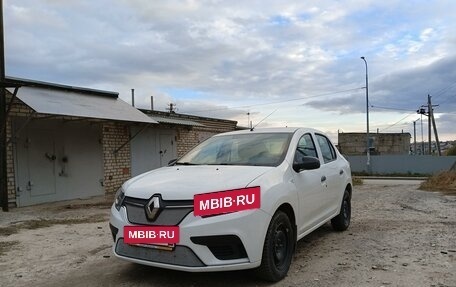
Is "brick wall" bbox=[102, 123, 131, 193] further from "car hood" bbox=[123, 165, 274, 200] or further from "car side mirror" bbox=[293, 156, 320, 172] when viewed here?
"car side mirror" bbox=[293, 156, 320, 172]

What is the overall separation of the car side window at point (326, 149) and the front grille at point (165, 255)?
3115mm

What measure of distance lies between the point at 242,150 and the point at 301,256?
1506 mm

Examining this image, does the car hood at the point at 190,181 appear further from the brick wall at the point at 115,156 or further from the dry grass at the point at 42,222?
the brick wall at the point at 115,156

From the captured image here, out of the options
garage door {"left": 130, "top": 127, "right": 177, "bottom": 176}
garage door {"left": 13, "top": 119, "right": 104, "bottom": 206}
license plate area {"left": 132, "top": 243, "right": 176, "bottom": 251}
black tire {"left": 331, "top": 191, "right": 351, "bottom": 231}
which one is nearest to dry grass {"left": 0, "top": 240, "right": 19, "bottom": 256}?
license plate area {"left": 132, "top": 243, "right": 176, "bottom": 251}

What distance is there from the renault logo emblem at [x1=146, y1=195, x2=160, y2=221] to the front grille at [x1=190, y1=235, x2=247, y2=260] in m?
0.42

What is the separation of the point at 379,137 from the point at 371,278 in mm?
65193

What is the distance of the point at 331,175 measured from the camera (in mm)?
6629

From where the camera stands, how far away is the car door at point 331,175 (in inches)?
253

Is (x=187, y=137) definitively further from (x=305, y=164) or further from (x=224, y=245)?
(x=224, y=245)

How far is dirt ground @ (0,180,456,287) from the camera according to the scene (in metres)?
4.82

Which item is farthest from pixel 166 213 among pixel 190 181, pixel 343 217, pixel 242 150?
pixel 343 217

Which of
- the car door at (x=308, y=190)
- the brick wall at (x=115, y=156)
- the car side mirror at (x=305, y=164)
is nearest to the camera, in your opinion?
the car side mirror at (x=305, y=164)

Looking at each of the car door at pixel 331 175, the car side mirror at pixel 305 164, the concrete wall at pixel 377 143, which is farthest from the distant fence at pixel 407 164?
the car side mirror at pixel 305 164

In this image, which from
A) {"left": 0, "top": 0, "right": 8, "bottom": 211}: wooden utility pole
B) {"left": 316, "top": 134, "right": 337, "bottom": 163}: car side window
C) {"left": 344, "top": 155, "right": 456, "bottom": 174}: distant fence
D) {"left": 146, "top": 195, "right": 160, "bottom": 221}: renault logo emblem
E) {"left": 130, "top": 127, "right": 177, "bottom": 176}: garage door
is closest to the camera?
{"left": 146, "top": 195, "right": 160, "bottom": 221}: renault logo emblem
